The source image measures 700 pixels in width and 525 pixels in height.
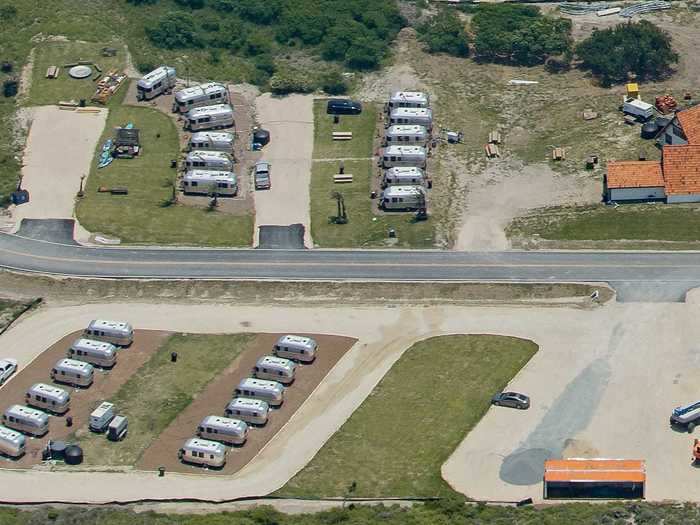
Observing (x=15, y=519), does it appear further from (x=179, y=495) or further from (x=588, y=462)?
(x=588, y=462)

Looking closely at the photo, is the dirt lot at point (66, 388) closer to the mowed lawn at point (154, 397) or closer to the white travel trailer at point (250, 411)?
the mowed lawn at point (154, 397)

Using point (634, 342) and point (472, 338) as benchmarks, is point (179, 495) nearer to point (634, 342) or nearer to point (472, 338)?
point (472, 338)

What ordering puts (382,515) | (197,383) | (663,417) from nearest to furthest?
1. (382,515)
2. (663,417)
3. (197,383)

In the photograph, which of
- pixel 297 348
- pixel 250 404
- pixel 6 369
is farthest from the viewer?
pixel 6 369

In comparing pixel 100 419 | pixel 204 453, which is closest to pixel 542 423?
pixel 204 453

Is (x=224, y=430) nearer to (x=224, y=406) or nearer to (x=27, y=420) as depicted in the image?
(x=224, y=406)

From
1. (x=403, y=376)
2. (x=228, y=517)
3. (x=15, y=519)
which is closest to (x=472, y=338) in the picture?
(x=403, y=376)

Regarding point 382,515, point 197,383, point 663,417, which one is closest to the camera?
point 382,515

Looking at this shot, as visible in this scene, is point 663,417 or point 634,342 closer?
point 663,417
